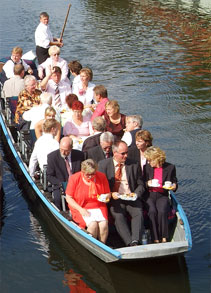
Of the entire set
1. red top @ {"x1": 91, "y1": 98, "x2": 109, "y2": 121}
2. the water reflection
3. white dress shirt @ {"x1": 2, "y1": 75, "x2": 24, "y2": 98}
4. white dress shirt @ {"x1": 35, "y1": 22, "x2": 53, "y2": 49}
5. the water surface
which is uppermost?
white dress shirt @ {"x1": 35, "y1": 22, "x2": 53, "y2": 49}

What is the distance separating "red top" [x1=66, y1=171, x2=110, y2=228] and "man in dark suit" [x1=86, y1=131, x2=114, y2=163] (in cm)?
80

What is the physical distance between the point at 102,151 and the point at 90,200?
1.02 m

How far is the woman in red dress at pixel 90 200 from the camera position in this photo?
7.66 m

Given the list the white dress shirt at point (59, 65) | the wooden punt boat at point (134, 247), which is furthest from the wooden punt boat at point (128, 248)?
the white dress shirt at point (59, 65)

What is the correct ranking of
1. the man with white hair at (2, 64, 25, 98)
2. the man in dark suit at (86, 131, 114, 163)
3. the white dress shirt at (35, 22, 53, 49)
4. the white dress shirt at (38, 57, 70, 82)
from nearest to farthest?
1. the man in dark suit at (86, 131, 114, 163)
2. the man with white hair at (2, 64, 25, 98)
3. the white dress shirt at (38, 57, 70, 82)
4. the white dress shirt at (35, 22, 53, 49)

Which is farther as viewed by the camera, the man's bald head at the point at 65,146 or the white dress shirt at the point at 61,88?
the white dress shirt at the point at 61,88

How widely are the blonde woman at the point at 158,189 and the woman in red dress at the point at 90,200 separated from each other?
682 mm

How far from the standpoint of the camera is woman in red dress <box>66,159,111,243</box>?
766 centimetres

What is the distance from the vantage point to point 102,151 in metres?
8.52

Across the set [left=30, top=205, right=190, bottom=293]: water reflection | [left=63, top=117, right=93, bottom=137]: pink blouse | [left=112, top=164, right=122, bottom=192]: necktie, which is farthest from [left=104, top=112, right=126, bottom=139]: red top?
[left=30, top=205, right=190, bottom=293]: water reflection

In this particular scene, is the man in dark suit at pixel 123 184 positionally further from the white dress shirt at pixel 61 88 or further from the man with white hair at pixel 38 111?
the white dress shirt at pixel 61 88

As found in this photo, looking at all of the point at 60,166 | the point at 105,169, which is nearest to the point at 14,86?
the point at 60,166

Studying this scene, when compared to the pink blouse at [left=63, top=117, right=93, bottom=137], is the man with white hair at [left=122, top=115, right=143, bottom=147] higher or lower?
higher

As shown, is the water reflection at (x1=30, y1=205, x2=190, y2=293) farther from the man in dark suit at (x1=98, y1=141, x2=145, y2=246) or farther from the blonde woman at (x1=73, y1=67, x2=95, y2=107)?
the blonde woman at (x1=73, y1=67, x2=95, y2=107)
